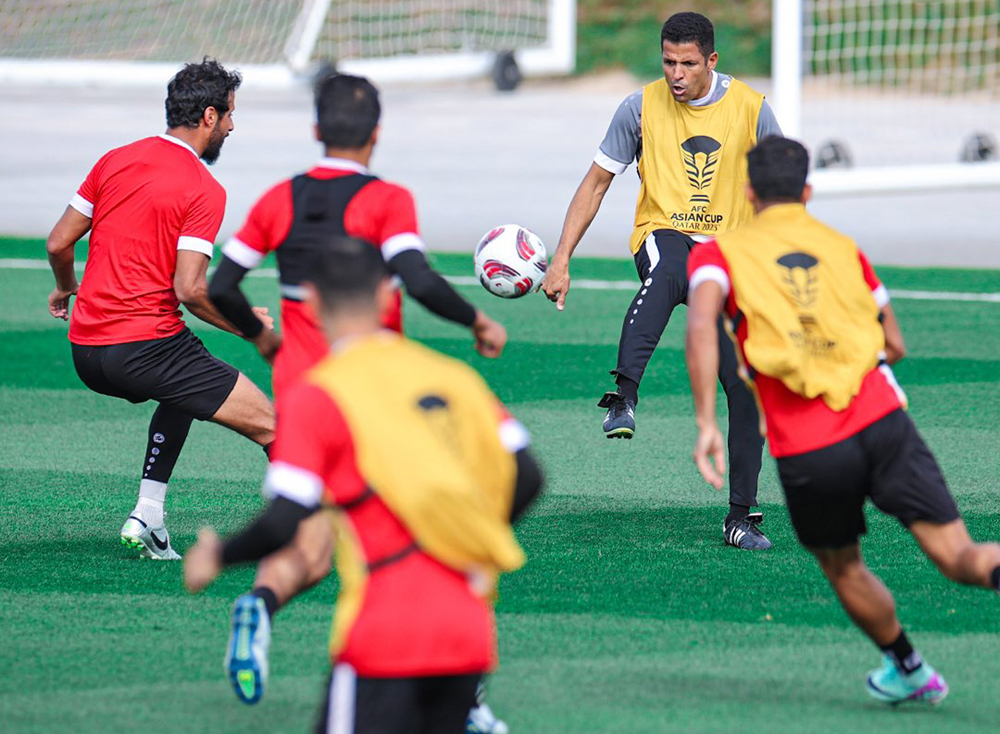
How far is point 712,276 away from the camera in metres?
5.32

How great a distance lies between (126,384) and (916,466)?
138 inches

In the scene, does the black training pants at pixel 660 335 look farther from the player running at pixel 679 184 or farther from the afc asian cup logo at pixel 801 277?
the afc asian cup logo at pixel 801 277

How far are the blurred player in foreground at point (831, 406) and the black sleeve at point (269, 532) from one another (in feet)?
5.64

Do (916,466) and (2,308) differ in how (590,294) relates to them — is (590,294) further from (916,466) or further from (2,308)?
(916,466)

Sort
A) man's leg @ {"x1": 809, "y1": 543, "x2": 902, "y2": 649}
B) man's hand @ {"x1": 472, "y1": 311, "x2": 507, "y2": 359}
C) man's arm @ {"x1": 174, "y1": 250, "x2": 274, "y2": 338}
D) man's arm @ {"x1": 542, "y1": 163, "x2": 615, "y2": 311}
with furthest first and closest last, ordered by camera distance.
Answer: man's arm @ {"x1": 542, "y1": 163, "x2": 615, "y2": 311}
man's arm @ {"x1": 174, "y1": 250, "x2": 274, "y2": 338}
man's hand @ {"x1": 472, "y1": 311, "x2": 507, "y2": 359}
man's leg @ {"x1": 809, "y1": 543, "x2": 902, "y2": 649}

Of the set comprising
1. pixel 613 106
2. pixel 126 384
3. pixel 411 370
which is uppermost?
pixel 411 370

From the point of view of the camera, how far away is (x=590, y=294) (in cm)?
1521

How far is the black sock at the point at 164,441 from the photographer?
7484 mm

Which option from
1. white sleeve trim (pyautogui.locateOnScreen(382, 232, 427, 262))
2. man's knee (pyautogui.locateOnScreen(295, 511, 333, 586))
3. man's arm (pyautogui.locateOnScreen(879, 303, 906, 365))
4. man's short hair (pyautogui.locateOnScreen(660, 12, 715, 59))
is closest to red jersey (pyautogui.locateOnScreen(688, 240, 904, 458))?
man's arm (pyautogui.locateOnScreen(879, 303, 906, 365))

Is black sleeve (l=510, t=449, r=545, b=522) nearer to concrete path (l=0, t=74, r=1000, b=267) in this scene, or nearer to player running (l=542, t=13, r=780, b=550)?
player running (l=542, t=13, r=780, b=550)

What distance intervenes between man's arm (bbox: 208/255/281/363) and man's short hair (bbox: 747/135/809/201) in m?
1.70

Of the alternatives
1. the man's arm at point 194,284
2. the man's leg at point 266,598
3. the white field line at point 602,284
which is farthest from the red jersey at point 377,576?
the white field line at point 602,284

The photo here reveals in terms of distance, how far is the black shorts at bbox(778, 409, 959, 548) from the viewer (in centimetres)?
527

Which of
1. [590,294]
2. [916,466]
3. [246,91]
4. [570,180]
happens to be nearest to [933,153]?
[570,180]
